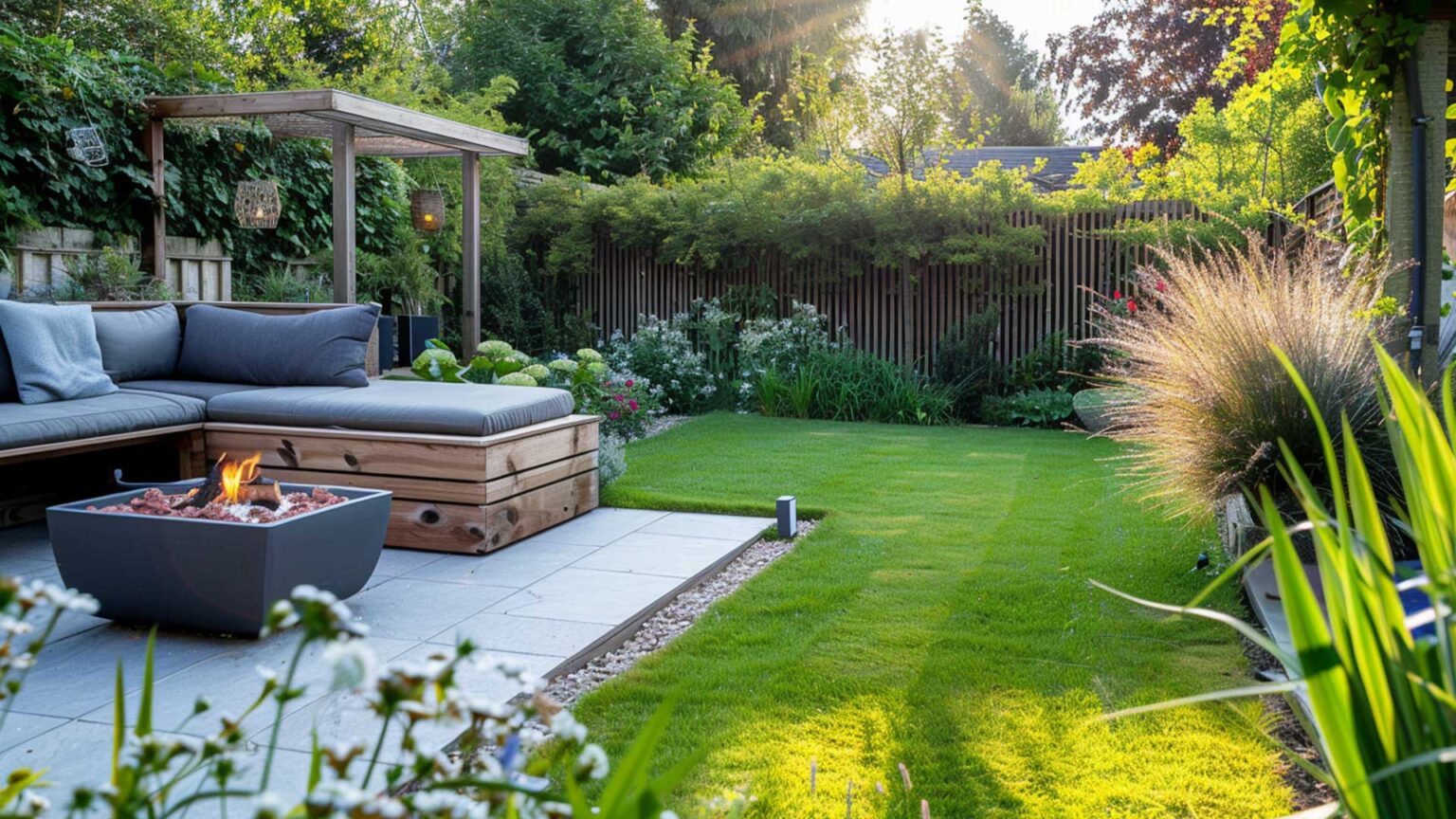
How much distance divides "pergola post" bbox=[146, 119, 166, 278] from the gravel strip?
461 cm

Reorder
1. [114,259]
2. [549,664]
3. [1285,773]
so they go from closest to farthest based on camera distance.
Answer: [1285,773]
[549,664]
[114,259]

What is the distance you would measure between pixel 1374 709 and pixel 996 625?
2589 mm

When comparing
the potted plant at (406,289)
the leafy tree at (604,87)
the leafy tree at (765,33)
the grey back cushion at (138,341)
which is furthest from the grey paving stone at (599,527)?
the leafy tree at (765,33)

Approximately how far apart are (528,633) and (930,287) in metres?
6.94

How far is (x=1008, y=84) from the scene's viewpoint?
1230 inches

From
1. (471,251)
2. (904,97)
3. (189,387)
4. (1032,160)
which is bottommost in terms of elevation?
(189,387)

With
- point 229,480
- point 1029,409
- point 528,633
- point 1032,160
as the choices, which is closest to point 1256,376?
point 528,633

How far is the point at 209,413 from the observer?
16.3 ft

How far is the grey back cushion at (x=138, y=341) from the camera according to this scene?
5246 millimetres

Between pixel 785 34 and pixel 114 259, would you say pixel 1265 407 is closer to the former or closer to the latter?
pixel 114 259

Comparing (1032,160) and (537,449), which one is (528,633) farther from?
(1032,160)

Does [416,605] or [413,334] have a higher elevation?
[413,334]

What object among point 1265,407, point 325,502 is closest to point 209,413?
point 325,502

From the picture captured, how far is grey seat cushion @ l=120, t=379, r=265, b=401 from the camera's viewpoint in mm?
5055
